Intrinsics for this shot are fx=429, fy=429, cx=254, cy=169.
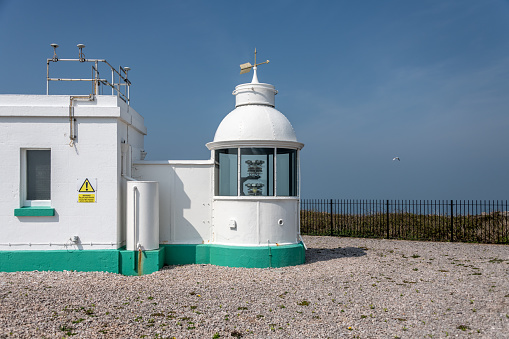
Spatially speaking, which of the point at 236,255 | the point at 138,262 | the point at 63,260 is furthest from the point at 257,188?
the point at 63,260

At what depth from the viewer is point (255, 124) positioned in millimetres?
11039

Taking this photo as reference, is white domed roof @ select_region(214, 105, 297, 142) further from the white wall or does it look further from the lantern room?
the white wall

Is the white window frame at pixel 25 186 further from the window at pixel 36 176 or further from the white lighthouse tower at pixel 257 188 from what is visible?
the white lighthouse tower at pixel 257 188

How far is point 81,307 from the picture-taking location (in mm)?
6914

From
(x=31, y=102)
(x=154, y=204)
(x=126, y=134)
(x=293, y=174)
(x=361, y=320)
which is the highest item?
(x=31, y=102)

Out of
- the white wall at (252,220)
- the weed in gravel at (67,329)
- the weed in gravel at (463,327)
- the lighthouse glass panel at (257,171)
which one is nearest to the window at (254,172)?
the lighthouse glass panel at (257,171)

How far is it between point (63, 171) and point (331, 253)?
26.5ft

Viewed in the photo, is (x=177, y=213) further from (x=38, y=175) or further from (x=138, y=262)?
(x=38, y=175)

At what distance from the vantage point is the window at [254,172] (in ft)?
36.4

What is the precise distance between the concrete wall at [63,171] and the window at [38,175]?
0.22m

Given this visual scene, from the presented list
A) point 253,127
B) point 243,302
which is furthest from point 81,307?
point 253,127

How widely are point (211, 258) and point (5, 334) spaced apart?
5.84 meters

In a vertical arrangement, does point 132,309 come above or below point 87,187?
below

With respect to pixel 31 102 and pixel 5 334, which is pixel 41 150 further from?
pixel 5 334
